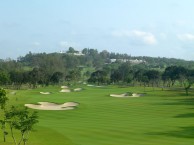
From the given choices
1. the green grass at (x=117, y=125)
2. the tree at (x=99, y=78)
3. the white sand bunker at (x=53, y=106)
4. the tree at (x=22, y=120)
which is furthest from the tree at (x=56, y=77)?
the tree at (x=22, y=120)

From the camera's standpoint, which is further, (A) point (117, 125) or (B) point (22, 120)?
(A) point (117, 125)

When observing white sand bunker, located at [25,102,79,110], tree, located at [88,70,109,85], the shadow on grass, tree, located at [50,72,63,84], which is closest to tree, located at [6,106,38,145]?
the shadow on grass

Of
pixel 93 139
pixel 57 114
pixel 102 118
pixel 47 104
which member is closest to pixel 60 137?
pixel 93 139

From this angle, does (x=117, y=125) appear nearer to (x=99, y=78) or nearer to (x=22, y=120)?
(x=22, y=120)

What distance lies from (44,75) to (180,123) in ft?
367

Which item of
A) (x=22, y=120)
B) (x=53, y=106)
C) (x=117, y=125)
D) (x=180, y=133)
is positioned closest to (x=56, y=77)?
(x=53, y=106)

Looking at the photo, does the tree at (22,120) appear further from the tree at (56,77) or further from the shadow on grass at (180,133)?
the tree at (56,77)

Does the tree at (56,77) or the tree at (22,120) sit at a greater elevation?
the tree at (56,77)

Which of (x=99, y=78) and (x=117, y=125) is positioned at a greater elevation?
(x=99, y=78)

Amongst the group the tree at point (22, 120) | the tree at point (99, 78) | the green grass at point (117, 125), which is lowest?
the green grass at point (117, 125)

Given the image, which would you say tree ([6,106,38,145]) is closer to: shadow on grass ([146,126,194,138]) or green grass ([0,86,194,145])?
green grass ([0,86,194,145])

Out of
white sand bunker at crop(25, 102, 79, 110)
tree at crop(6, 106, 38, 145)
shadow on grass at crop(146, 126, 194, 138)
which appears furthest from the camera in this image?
white sand bunker at crop(25, 102, 79, 110)

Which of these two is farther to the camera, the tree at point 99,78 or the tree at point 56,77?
the tree at point 99,78

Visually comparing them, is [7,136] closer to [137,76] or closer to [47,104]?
[47,104]
